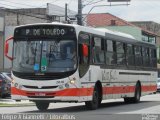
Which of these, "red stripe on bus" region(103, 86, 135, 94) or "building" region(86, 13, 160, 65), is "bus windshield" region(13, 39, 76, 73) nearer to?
"red stripe on bus" region(103, 86, 135, 94)

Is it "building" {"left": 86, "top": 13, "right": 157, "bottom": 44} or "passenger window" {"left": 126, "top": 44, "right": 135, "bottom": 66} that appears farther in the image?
"building" {"left": 86, "top": 13, "right": 157, "bottom": 44}

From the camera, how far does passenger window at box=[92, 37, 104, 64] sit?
74.5 feet

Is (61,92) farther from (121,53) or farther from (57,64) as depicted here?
(121,53)

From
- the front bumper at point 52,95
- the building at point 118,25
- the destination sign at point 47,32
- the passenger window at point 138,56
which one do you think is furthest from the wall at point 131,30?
the front bumper at point 52,95

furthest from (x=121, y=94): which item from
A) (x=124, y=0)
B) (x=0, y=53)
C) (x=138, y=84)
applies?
(x=0, y=53)

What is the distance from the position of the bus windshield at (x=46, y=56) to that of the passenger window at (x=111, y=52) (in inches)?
146

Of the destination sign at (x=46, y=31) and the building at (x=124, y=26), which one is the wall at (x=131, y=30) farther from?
the destination sign at (x=46, y=31)

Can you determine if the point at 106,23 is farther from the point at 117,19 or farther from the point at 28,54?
the point at 28,54

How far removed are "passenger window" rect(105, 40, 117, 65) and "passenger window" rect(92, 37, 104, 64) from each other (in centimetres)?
63

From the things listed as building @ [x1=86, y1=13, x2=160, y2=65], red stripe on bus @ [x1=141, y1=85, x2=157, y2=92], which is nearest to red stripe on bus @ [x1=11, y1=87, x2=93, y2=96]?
red stripe on bus @ [x1=141, y1=85, x2=157, y2=92]

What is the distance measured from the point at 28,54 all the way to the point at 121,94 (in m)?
6.90

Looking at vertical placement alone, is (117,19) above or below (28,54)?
above

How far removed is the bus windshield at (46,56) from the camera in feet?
67.3

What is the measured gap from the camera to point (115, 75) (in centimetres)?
2531
